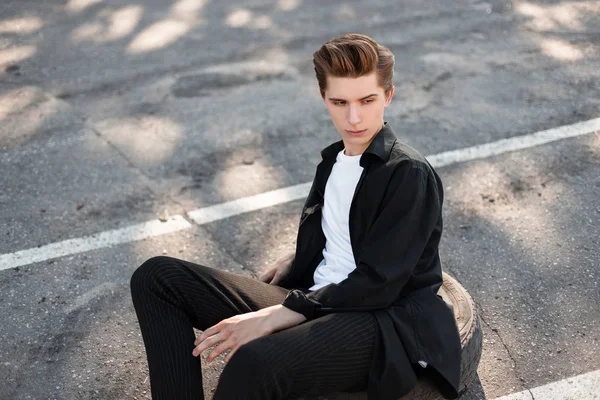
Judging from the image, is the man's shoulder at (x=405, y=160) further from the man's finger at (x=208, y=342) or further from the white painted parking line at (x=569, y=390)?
the white painted parking line at (x=569, y=390)

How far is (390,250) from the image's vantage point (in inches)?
109

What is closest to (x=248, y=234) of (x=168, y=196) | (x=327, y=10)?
(x=168, y=196)

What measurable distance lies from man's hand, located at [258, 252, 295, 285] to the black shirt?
46 cm

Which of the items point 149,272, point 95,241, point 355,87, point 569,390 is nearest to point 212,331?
point 149,272

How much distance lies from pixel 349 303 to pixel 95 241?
218 cm

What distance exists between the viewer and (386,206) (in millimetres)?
2811

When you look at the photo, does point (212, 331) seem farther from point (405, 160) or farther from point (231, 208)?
point (231, 208)

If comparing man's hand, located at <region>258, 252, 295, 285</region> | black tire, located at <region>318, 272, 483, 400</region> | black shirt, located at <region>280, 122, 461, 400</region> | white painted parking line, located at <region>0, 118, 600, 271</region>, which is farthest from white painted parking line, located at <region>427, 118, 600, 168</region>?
black shirt, located at <region>280, 122, 461, 400</region>

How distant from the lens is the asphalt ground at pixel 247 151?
12.3 feet

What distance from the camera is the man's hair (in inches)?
111

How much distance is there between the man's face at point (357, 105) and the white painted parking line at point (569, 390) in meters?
1.34

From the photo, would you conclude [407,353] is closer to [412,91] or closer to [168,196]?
[168,196]

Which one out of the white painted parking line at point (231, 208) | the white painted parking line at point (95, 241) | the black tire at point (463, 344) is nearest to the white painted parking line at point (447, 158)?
the white painted parking line at point (231, 208)

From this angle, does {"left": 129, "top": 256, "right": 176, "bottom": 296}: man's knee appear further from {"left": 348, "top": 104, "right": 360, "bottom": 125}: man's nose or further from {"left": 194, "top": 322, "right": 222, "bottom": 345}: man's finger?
{"left": 348, "top": 104, "right": 360, "bottom": 125}: man's nose
